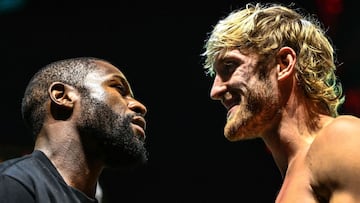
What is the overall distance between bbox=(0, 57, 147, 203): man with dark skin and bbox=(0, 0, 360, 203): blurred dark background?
1.31 meters

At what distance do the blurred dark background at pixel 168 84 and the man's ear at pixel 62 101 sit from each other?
1370 millimetres

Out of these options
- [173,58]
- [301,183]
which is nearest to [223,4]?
[173,58]

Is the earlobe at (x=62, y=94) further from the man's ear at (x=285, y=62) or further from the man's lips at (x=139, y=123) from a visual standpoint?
the man's ear at (x=285, y=62)

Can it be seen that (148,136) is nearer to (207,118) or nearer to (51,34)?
(207,118)

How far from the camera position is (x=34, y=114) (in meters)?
1.82

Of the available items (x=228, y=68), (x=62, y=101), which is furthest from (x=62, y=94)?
(x=228, y=68)

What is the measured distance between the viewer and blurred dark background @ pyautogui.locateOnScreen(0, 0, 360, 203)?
319 cm

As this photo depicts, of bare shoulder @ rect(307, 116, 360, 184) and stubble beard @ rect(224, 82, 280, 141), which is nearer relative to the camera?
bare shoulder @ rect(307, 116, 360, 184)

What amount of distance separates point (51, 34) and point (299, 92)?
1758mm

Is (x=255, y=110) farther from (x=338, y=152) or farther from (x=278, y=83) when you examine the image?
(x=338, y=152)

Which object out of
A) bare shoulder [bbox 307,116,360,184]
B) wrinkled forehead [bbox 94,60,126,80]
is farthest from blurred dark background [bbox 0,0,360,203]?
bare shoulder [bbox 307,116,360,184]

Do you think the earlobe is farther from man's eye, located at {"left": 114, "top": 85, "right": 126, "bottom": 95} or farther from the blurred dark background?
the blurred dark background

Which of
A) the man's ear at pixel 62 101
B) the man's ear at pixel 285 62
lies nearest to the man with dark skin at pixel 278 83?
the man's ear at pixel 285 62

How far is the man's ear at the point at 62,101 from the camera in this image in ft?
5.92
